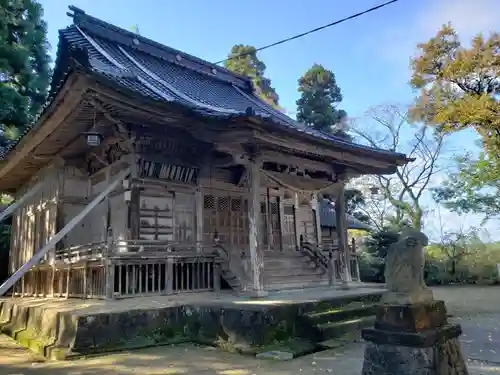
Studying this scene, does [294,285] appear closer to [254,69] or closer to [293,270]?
[293,270]

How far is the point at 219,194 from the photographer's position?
11.7 m

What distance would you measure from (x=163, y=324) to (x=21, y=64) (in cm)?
1396

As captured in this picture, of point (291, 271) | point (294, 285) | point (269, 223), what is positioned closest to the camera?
point (294, 285)

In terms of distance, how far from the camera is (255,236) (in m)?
8.87

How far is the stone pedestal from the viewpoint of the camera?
4.02 m

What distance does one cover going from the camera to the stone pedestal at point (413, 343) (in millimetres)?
4016

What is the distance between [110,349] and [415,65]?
66.2 ft

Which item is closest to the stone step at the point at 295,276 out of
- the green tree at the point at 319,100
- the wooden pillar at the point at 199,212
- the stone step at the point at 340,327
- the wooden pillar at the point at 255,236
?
the wooden pillar at the point at 255,236

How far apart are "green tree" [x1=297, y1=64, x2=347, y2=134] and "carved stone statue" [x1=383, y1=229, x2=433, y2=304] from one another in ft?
78.0

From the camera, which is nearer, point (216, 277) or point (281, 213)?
point (216, 277)

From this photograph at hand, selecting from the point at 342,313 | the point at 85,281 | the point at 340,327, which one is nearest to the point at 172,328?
the point at 85,281

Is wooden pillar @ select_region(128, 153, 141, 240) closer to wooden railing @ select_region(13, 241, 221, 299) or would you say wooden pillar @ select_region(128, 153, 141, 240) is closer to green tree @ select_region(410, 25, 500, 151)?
wooden railing @ select_region(13, 241, 221, 299)

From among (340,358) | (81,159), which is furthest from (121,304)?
(81,159)

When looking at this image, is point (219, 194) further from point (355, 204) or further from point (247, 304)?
point (355, 204)
